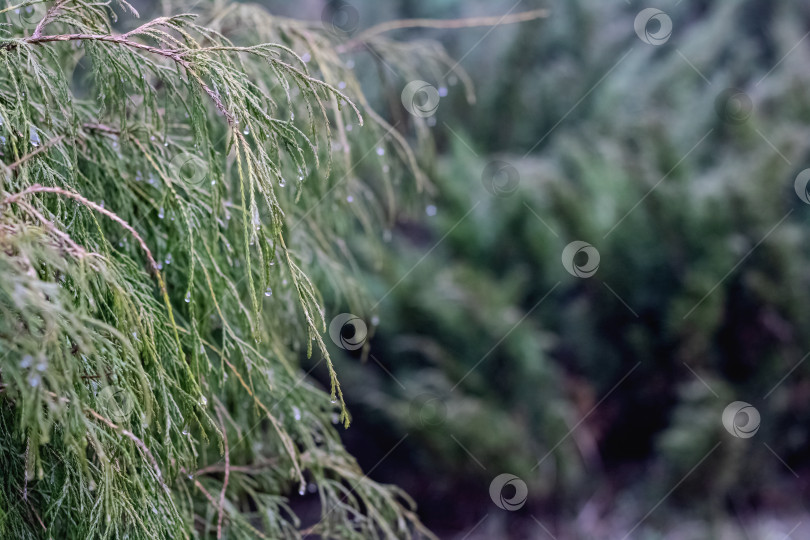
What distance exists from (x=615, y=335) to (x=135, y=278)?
8.31 feet

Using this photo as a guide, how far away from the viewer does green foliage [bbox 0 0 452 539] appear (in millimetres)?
711

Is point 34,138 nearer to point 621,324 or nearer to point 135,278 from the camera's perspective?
point 135,278

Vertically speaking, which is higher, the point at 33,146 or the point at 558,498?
the point at 33,146

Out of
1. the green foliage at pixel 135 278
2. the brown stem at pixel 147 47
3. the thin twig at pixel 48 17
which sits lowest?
the green foliage at pixel 135 278

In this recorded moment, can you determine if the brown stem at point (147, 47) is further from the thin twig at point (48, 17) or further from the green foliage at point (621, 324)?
the green foliage at point (621, 324)

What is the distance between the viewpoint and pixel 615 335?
3.07 meters

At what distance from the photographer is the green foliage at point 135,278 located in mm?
711

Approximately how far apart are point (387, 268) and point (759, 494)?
182 centimetres

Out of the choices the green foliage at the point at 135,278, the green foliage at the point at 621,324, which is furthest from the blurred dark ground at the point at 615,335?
the green foliage at the point at 135,278

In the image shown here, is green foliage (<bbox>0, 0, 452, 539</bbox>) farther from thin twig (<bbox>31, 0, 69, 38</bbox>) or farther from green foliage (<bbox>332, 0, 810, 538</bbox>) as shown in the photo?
Result: green foliage (<bbox>332, 0, 810, 538</bbox>)

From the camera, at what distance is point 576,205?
3.07 metres

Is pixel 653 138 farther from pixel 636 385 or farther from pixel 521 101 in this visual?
pixel 636 385

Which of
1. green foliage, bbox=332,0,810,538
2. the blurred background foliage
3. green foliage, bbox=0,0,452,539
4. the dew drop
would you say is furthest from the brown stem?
green foliage, bbox=332,0,810,538

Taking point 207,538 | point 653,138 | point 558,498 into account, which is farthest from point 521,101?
point 207,538
